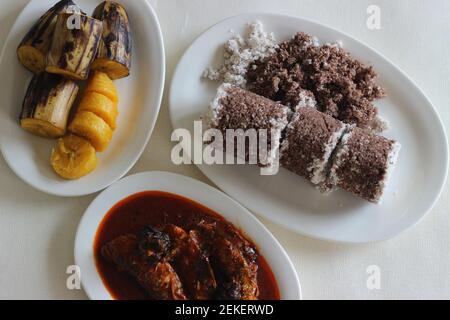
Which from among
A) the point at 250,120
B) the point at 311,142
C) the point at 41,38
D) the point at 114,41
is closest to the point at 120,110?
the point at 114,41

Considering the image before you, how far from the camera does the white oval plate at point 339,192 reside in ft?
7.88

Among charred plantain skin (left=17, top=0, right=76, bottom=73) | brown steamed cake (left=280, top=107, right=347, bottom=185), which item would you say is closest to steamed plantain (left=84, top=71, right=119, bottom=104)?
charred plantain skin (left=17, top=0, right=76, bottom=73)

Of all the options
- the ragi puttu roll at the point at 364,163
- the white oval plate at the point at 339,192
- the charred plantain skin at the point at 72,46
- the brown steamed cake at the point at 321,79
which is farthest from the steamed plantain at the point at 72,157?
the ragi puttu roll at the point at 364,163

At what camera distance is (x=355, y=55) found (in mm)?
2537

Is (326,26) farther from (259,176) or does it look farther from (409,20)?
(259,176)

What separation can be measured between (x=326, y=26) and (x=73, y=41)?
1.28m

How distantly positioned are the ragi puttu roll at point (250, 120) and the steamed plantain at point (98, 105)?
1.61 feet

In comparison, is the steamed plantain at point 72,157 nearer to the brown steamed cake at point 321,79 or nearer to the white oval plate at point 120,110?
the white oval plate at point 120,110

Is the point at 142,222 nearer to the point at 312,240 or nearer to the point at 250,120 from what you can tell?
the point at 250,120

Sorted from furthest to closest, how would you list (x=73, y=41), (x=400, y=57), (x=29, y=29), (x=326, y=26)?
(x=400, y=57), (x=326, y=26), (x=29, y=29), (x=73, y=41)

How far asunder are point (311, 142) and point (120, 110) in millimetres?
972

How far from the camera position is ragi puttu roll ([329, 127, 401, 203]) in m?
2.21

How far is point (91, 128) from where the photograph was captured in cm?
224
